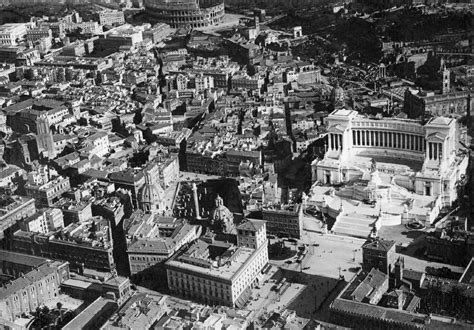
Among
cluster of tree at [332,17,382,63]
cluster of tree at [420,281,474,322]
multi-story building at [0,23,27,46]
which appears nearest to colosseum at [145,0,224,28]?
multi-story building at [0,23,27,46]

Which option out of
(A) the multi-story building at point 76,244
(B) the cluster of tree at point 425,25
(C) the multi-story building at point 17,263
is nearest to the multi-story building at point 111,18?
(B) the cluster of tree at point 425,25

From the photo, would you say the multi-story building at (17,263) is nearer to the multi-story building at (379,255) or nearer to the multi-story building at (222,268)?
the multi-story building at (222,268)

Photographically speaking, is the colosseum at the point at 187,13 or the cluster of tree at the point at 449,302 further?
the colosseum at the point at 187,13

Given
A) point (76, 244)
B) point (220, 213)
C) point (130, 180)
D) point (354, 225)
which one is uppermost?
point (130, 180)

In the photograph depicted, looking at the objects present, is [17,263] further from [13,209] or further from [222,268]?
[222,268]

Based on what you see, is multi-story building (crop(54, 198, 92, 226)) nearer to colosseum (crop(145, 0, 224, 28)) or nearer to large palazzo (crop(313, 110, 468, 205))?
large palazzo (crop(313, 110, 468, 205))

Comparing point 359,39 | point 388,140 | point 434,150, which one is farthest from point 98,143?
point 359,39
